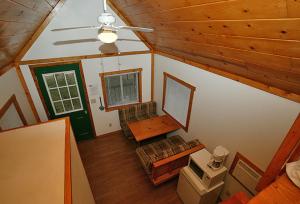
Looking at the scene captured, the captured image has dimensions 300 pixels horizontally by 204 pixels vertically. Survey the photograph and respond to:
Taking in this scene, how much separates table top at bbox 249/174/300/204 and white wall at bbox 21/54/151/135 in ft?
12.8

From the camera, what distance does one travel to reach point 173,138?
405cm

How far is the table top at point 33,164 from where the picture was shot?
122 centimetres

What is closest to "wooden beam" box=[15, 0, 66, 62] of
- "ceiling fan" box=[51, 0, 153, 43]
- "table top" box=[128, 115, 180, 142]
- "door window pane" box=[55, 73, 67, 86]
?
"door window pane" box=[55, 73, 67, 86]

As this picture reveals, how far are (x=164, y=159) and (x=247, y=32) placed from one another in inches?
102

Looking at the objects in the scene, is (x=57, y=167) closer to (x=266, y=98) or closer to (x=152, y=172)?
(x=152, y=172)

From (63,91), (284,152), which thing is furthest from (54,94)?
(284,152)

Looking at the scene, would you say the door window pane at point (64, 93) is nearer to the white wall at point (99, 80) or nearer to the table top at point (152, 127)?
the white wall at point (99, 80)

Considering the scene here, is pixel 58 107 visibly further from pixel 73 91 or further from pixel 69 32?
pixel 69 32

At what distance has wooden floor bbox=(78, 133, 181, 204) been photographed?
10.9 ft

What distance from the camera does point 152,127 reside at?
4.23 m

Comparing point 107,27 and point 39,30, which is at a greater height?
point 107,27

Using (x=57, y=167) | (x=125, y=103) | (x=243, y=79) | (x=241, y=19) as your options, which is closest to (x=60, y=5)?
(x=125, y=103)

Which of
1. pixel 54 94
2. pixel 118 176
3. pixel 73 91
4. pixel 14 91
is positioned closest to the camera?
pixel 14 91

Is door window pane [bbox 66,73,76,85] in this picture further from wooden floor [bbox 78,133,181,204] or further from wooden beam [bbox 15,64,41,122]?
wooden floor [bbox 78,133,181,204]
